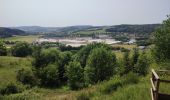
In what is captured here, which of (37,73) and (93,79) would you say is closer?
(93,79)

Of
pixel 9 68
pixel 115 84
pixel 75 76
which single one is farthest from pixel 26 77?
pixel 115 84

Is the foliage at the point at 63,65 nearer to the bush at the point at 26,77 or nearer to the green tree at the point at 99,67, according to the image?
the bush at the point at 26,77

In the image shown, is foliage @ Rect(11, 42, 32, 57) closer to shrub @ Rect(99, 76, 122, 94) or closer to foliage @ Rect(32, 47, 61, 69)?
foliage @ Rect(32, 47, 61, 69)

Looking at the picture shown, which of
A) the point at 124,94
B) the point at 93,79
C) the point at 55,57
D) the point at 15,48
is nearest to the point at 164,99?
the point at 124,94

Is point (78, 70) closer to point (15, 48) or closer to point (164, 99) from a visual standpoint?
point (15, 48)

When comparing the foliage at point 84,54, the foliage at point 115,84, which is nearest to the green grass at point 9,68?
the foliage at point 84,54

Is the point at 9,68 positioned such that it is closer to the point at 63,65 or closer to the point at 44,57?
the point at 44,57
